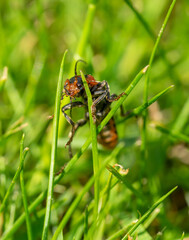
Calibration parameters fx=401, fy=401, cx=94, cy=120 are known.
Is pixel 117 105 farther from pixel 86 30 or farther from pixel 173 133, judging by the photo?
pixel 86 30

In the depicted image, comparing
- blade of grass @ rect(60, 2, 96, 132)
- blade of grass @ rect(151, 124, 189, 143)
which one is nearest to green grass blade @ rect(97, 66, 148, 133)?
blade of grass @ rect(151, 124, 189, 143)

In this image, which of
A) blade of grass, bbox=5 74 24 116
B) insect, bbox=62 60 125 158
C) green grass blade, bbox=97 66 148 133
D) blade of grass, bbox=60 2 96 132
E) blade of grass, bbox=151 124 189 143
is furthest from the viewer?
blade of grass, bbox=5 74 24 116

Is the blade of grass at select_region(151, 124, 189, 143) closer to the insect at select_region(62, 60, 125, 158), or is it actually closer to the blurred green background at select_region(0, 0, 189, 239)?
the blurred green background at select_region(0, 0, 189, 239)

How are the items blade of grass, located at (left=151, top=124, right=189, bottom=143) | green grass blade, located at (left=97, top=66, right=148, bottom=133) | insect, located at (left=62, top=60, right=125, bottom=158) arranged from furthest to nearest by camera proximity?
blade of grass, located at (left=151, top=124, right=189, bottom=143) < insect, located at (left=62, top=60, right=125, bottom=158) < green grass blade, located at (left=97, top=66, right=148, bottom=133)

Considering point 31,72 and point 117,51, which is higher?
point 31,72

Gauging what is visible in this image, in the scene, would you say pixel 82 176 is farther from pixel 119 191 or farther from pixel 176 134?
pixel 176 134

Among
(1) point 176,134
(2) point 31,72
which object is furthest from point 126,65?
(1) point 176,134

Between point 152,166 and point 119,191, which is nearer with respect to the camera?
point 119,191
